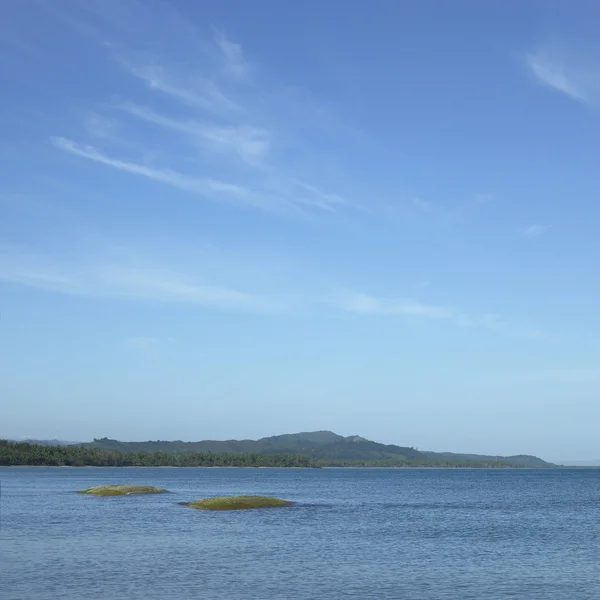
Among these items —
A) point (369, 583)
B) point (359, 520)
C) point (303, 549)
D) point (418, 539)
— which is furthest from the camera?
point (359, 520)

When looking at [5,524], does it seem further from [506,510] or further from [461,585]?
[506,510]

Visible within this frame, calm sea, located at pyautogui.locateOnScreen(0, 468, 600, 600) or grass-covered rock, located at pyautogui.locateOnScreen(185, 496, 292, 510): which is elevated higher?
grass-covered rock, located at pyautogui.locateOnScreen(185, 496, 292, 510)

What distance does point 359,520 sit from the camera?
3499 inches

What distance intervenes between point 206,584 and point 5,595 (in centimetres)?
1094

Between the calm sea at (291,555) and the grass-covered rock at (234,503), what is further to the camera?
the grass-covered rock at (234,503)

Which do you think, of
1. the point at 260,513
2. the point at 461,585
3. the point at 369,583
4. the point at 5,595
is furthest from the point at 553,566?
the point at 260,513

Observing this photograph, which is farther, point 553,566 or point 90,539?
point 90,539

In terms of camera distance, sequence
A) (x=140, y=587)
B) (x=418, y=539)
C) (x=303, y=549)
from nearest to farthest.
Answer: (x=140, y=587) → (x=303, y=549) → (x=418, y=539)

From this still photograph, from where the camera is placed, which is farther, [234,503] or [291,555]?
[234,503]

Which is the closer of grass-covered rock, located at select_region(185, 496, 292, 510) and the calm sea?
the calm sea

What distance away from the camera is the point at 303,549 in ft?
198

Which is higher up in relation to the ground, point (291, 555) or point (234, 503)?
point (234, 503)

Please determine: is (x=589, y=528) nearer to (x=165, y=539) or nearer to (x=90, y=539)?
(x=165, y=539)

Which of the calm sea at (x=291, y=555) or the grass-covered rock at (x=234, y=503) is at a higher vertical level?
the grass-covered rock at (x=234, y=503)
